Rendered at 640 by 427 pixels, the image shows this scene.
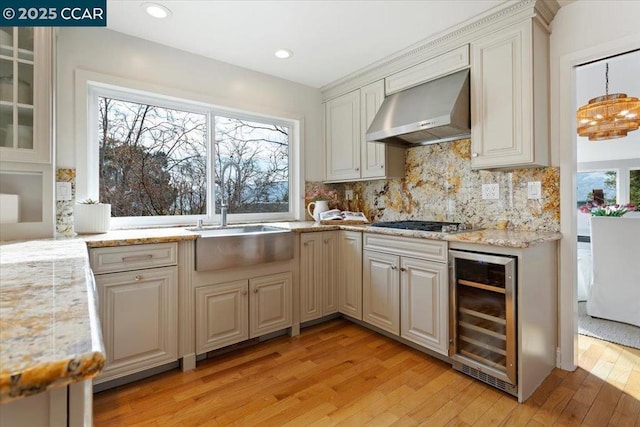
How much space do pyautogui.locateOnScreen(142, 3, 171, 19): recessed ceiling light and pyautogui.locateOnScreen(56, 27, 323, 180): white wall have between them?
0.41 meters

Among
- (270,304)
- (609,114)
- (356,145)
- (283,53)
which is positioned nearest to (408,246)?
(270,304)

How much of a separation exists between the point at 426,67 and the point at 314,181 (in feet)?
5.08

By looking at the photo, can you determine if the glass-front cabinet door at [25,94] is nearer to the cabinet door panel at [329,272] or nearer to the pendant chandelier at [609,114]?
the cabinet door panel at [329,272]

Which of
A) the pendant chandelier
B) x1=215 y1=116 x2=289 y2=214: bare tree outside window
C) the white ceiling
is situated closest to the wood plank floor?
x1=215 y1=116 x2=289 y2=214: bare tree outside window

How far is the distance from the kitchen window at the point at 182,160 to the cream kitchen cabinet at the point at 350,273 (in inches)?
33.2

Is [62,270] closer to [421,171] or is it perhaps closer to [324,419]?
[324,419]

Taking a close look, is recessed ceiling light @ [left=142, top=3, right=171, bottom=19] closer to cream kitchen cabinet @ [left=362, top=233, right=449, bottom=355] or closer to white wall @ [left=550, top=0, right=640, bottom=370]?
cream kitchen cabinet @ [left=362, top=233, right=449, bottom=355]

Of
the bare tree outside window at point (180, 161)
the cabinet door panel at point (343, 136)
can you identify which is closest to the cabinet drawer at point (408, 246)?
the cabinet door panel at point (343, 136)

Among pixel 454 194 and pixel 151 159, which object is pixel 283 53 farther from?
pixel 454 194

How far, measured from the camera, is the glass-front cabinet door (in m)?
1.71

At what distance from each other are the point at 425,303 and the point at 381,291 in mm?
403

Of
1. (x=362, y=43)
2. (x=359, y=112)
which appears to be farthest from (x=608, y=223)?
(x=362, y=43)

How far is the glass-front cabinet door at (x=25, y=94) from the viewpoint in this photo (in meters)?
1.71

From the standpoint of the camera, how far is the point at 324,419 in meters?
1.67
